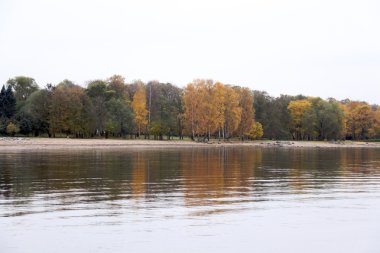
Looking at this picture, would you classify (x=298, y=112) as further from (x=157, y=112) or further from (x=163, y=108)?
(x=157, y=112)

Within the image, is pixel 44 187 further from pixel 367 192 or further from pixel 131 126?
pixel 131 126

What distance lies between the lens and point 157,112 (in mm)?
126688

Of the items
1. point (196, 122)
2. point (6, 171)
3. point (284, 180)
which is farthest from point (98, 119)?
point (284, 180)

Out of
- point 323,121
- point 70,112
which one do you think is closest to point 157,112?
point 70,112

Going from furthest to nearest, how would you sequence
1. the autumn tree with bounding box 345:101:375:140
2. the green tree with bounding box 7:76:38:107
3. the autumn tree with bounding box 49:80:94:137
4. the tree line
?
the autumn tree with bounding box 345:101:375:140, the green tree with bounding box 7:76:38:107, the tree line, the autumn tree with bounding box 49:80:94:137

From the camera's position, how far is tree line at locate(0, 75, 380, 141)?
110 metres

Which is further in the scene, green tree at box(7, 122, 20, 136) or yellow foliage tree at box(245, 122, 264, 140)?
yellow foliage tree at box(245, 122, 264, 140)

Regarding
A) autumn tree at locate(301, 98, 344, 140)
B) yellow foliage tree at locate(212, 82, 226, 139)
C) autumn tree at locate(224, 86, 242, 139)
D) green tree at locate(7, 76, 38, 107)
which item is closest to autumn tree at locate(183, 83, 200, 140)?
yellow foliage tree at locate(212, 82, 226, 139)

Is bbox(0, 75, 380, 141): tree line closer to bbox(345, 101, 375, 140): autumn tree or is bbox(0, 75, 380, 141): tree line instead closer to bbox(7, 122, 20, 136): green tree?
bbox(7, 122, 20, 136): green tree

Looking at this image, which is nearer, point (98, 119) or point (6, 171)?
point (6, 171)

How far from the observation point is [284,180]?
106 ft

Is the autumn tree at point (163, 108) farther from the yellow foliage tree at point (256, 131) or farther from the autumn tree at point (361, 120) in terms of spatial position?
the autumn tree at point (361, 120)

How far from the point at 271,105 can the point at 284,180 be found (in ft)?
374

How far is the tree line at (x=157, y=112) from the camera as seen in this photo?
109812mm
